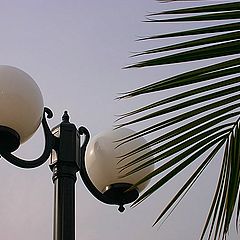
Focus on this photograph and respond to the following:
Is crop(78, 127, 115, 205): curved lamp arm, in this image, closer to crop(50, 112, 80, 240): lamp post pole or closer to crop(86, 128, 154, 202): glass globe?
crop(86, 128, 154, 202): glass globe

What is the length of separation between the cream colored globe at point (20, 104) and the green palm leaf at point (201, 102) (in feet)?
5.93

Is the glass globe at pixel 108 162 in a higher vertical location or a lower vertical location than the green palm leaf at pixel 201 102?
higher

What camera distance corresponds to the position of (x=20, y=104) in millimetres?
3439

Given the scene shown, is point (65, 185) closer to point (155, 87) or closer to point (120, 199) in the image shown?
point (120, 199)

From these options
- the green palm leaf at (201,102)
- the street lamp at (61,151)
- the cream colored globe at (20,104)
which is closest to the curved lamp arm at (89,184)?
the street lamp at (61,151)

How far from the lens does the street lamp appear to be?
11.0 feet

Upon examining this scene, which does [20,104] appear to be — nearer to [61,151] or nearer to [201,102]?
[61,151]

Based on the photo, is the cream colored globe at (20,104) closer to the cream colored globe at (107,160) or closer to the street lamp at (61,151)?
the street lamp at (61,151)

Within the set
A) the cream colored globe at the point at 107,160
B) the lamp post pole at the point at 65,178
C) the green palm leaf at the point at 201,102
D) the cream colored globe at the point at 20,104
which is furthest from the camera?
the cream colored globe at the point at 107,160

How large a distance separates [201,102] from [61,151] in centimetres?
198

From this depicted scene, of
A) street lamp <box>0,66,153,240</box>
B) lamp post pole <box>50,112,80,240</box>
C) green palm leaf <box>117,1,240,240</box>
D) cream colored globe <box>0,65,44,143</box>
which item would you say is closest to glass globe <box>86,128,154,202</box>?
street lamp <box>0,66,153,240</box>

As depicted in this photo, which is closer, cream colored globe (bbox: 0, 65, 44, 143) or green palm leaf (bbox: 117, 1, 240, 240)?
green palm leaf (bbox: 117, 1, 240, 240)

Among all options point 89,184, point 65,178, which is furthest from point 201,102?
point 89,184

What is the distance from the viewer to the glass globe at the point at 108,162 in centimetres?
373
